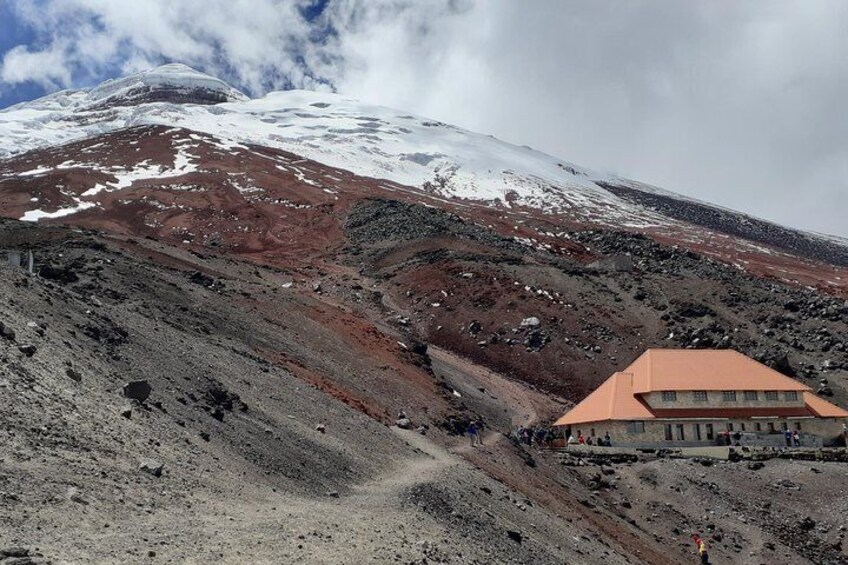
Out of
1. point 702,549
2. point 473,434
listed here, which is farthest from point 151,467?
point 702,549

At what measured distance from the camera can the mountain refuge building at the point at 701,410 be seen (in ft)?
123

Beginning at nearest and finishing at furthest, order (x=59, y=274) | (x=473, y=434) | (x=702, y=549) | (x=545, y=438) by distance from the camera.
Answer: (x=702, y=549) → (x=59, y=274) → (x=473, y=434) → (x=545, y=438)

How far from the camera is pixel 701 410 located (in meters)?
38.6

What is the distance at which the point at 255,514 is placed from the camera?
534 inches

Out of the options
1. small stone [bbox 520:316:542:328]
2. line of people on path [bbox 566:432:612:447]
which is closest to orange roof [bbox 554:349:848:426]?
line of people on path [bbox 566:432:612:447]

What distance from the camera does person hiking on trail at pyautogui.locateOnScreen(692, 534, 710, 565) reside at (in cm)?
2677

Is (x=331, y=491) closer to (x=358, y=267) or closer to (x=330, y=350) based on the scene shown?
(x=330, y=350)

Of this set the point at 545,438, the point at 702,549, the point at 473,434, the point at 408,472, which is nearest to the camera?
the point at 408,472

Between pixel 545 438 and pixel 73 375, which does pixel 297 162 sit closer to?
pixel 545 438

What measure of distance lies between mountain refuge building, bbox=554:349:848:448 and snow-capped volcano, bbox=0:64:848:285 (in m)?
42.5

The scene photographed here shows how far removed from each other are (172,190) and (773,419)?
208 feet

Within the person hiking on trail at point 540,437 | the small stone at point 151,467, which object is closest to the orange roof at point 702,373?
the person hiking on trail at point 540,437

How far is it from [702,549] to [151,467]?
2033cm

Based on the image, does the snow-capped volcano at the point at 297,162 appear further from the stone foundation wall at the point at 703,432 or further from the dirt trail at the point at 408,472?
the dirt trail at the point at 408,472
